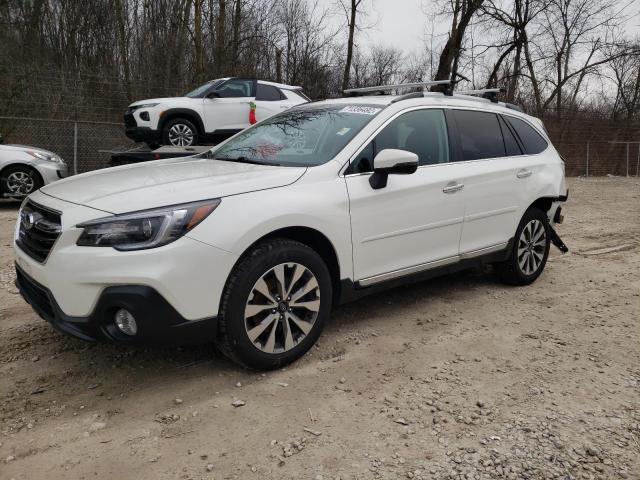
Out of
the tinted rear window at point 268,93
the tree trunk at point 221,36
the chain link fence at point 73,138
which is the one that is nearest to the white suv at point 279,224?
the tinted rear window at point 268,93

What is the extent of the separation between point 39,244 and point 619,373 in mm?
3562

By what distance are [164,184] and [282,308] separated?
3.27 ft

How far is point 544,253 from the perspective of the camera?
5.23 meters

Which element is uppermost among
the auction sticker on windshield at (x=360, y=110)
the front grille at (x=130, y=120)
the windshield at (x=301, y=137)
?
the front grille at (x=130, y=120)

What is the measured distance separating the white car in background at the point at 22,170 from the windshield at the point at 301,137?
5942 mm

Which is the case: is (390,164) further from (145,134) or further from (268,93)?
(268,93)

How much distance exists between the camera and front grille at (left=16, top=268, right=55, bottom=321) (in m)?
2.95

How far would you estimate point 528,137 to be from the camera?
512 centimetres

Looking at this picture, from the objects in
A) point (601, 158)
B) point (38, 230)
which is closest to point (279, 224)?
point (38, 230)

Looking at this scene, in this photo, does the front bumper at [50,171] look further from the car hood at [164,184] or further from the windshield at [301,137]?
the car hood at [164,184]

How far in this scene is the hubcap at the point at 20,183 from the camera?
8773 millimetres

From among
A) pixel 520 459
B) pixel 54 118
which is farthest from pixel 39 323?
pixel 54 118

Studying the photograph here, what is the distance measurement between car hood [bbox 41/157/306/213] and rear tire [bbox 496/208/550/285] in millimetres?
2492

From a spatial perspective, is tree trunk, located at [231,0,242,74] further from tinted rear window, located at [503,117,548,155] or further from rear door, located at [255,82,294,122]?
tinted rear window, located at [503,117,548,155]
